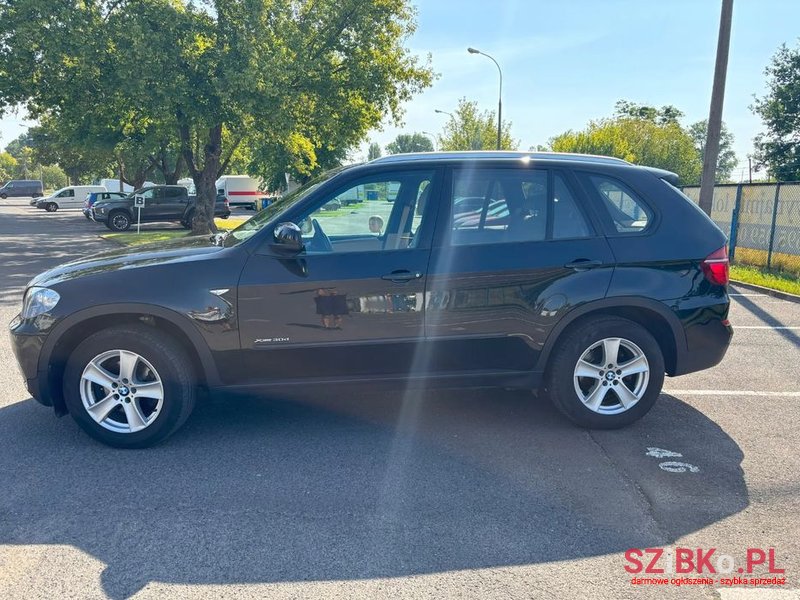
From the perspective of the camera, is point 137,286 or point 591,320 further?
point 591,320

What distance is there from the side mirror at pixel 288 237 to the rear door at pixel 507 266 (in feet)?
2.85

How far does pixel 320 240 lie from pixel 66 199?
48457mm

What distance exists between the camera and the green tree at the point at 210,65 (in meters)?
16.3

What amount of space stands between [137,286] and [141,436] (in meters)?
0.96

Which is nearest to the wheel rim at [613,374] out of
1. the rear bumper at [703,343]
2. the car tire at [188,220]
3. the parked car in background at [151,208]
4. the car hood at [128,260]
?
the rear bumper at [703,343]

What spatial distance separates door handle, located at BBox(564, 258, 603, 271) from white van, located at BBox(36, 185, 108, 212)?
1793 inches

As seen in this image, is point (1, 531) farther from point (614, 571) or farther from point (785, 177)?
point (785, 177)

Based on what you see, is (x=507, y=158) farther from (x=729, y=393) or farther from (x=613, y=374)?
(x=729, y=393)

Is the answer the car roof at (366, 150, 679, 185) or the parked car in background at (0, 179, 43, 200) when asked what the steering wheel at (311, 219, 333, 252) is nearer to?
the car roof at (366, 150, 679, 185)

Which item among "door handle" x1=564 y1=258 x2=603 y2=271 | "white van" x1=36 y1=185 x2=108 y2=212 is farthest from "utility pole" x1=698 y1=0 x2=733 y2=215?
"white van" x1=36 y1=185 x2=108 y2=212

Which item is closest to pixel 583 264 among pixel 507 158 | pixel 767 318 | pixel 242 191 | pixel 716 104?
pixel 507 158

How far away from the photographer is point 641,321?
14.9 feet

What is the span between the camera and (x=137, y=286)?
393 cm

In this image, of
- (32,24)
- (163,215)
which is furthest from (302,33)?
(163,215)
